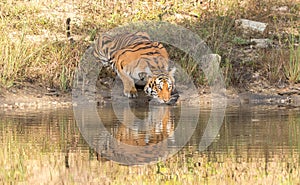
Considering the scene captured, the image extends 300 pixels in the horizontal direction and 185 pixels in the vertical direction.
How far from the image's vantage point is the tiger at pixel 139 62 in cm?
1245

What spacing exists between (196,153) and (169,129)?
5.74 ft

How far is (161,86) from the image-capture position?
12273 millimetres

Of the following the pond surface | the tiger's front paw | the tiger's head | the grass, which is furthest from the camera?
the grass

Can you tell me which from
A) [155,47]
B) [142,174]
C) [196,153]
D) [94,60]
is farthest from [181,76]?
[142,174]

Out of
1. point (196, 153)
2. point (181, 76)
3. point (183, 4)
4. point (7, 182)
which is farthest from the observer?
point (183, 4)

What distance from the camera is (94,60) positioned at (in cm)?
1418

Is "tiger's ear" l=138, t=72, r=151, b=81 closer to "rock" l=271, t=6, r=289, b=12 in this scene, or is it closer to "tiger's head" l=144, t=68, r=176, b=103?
"tiger's head" l=144, t=68, r=176, b=103

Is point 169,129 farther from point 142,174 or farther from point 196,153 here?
point 142,174

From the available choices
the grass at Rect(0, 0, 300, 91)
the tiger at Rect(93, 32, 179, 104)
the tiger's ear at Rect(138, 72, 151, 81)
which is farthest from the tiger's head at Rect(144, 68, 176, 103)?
the grass at Rect(0, 0, 300, 91)

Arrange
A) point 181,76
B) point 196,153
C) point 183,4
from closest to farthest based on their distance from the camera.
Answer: point 196,153 < point 181,76 < point 183,4

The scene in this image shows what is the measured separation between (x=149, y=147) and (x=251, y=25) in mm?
8175

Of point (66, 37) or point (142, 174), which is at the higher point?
point (66, 37)

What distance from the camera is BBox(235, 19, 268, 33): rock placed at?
1545 cm

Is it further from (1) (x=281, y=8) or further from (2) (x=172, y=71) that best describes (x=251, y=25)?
(2) (x=172, y=71)
